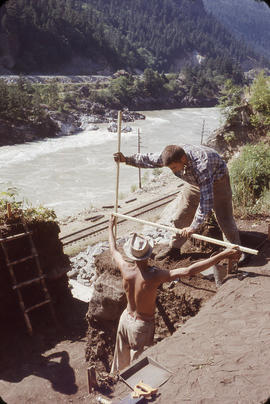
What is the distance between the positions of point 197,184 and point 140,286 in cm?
149

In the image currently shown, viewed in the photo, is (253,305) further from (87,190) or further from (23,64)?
(23,64)

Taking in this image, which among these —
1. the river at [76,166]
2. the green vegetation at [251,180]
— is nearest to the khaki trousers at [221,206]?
the green vegetation at [251,180]

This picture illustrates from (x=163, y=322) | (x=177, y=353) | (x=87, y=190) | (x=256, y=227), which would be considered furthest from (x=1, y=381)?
(x=87, y=190)

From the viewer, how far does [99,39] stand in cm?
9500

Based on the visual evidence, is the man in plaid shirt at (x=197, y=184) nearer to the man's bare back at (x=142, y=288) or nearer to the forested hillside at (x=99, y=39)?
the man's bare back at (x=142, y=288)

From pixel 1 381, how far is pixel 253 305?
13.6 ft

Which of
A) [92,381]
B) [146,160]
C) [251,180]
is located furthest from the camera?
[251,180]

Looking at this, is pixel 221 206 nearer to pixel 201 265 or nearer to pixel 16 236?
pixel 201 265

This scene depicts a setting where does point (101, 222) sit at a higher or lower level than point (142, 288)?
lower

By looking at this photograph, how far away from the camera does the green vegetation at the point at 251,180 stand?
7.58 meters

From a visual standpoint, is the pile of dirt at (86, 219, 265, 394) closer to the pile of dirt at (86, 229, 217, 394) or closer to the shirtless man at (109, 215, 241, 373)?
the pile of dirt at (86, 229, 217, 394)

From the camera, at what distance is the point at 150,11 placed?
554ft

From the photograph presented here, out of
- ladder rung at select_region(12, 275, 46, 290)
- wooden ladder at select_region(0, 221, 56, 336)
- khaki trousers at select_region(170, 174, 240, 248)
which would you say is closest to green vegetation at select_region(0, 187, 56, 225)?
wooden ladder at select_region(0, 221, 56, 336)

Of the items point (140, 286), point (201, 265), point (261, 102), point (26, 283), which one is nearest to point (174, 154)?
point (201, 265)
